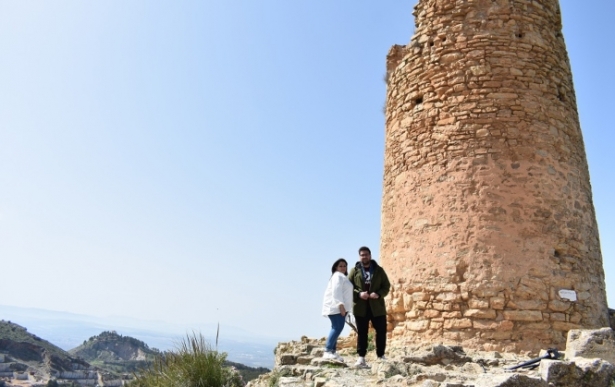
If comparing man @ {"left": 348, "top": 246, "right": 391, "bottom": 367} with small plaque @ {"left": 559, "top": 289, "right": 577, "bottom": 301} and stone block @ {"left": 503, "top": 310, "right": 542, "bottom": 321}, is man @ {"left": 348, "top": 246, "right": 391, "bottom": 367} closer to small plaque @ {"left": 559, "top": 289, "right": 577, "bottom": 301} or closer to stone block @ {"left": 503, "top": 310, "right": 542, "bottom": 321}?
stone block @ {"left": 503, "top": 310, "right": 542, "bottom": 321}

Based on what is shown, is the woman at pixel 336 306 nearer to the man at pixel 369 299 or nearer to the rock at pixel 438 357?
the man at pixel 369 299

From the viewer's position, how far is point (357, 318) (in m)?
6.39

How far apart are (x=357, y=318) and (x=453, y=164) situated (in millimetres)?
2963

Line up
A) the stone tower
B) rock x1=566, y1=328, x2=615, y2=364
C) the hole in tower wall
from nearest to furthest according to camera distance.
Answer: rock x1=566, y1=328, x2=615, y2=364 < the stone tower < the hole in tower wall

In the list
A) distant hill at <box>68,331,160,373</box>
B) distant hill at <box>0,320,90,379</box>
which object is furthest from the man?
distant hill at <box>68,331,160,373</box>

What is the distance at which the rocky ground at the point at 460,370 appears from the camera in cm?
438

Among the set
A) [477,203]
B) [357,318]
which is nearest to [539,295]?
[477,203]

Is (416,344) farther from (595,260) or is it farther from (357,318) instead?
(595,260)

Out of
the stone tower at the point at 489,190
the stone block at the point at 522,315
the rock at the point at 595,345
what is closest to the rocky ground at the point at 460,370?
the rock at the point at 595,345

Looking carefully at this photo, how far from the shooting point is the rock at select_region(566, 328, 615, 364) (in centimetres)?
527

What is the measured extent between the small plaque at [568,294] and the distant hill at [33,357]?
3168 cm

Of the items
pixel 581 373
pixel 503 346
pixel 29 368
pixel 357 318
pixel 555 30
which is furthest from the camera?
pixel 29 368

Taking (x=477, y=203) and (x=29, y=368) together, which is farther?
(x=29, y=368)

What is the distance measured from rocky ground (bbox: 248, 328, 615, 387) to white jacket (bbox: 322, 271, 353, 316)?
602mm
